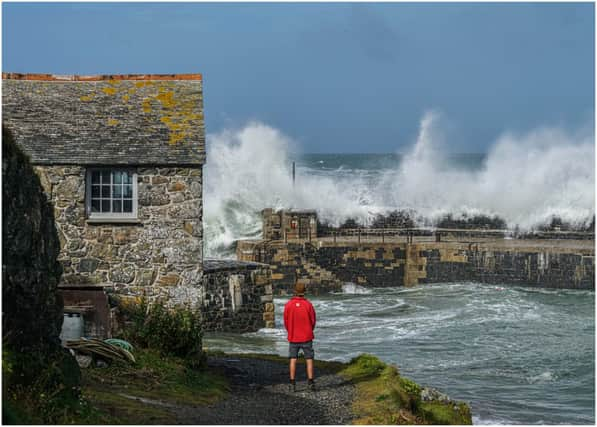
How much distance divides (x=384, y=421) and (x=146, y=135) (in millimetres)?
6965

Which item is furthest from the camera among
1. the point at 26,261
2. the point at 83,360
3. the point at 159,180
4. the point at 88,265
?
the point at 159,180

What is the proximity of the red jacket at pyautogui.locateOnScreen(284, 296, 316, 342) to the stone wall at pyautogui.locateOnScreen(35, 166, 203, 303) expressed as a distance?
Result: 3488 millimetres

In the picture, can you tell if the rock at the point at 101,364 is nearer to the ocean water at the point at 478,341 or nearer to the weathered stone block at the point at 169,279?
the weathered stone block at the point at 169,279

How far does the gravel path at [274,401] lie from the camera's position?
10594 millimetres

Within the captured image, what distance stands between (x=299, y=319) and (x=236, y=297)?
11019 millimetres

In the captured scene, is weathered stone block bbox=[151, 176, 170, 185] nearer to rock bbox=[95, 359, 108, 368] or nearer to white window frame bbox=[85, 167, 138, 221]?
white window frame bbox=[85, 167, 138, 221]

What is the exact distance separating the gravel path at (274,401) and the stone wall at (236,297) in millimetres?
7226

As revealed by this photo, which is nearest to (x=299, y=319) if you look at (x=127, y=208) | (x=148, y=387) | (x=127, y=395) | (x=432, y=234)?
(x=148, y=387)

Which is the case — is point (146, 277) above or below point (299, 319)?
above

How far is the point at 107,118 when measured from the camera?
16.4 metres

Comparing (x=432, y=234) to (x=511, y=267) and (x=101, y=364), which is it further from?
(x=101, y=364)

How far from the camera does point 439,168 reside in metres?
70.8

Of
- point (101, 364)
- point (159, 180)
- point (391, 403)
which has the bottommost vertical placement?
point (391, 403)

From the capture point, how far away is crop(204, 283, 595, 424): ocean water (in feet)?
57.9
